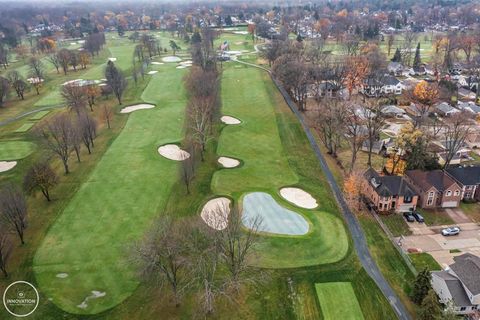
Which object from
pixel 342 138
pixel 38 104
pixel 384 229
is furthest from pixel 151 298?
pixel 38 104

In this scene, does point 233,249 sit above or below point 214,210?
above

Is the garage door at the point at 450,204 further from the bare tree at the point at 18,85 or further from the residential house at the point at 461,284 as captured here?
the bare tree at the point at 18,85

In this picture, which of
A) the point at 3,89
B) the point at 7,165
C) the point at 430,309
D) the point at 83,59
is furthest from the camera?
the point at 83,59

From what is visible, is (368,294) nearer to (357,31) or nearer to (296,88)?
(296,88)

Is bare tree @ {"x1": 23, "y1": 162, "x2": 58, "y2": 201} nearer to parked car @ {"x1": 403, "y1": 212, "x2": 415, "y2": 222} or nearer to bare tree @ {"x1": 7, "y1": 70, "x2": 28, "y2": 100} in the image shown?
parked car @ {"x1": 403, "y1": 212, "x2": 415, "y2": 222}

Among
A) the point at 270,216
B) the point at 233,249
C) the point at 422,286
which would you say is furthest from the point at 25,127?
the point at 422,286

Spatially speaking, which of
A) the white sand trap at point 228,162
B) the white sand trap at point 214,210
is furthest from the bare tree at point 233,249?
the white sand trap at point 228,162

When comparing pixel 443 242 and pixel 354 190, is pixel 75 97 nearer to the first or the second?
pixel 354 190
